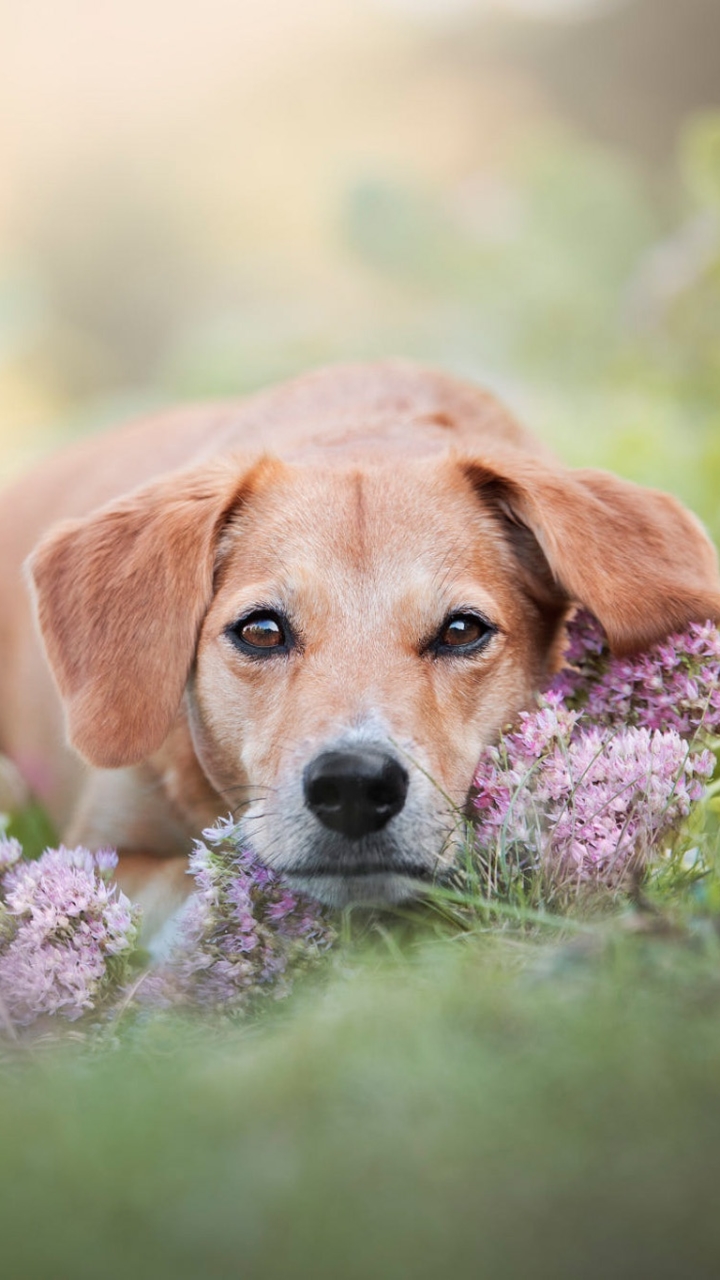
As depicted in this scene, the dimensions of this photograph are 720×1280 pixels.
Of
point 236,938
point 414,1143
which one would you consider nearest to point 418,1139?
point 414,1143

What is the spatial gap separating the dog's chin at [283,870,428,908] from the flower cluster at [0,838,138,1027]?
39 cm

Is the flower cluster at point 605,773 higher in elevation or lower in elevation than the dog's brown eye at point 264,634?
lower

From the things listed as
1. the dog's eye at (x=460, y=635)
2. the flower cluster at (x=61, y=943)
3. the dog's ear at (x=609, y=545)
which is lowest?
the flower cluster at (x=61, y=943)

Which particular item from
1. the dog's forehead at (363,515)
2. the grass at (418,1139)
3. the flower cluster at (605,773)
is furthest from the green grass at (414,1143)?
the dog's forehead at (363,515)

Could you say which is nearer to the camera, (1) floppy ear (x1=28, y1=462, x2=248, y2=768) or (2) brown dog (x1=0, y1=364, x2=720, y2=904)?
(2) brown dog (x1=0, y1=364, x2=720, y2=904)

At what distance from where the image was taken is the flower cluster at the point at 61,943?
2.64 m

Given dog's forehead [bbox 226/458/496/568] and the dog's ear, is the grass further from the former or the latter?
dog's forehead [bbox 226/458/496/568]

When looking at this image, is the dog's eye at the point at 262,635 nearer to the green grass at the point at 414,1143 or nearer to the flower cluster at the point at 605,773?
the flower cluster at the point at 605,773

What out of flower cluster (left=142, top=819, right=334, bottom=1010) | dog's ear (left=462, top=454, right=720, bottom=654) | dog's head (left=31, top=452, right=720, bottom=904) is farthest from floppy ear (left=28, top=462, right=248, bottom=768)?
dog's ear (left=462, top=454, right=720, bottom=654)

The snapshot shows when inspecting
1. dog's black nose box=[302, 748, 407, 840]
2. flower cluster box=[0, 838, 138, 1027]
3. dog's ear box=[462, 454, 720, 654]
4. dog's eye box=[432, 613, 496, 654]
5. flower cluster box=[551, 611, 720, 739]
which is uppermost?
dog's ear box=[462, 454, 720, 654]

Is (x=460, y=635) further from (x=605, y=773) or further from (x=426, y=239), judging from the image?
(x=426, y=239)

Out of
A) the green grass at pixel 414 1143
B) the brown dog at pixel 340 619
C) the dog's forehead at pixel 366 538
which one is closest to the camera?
the green grass at pixel 414 1143

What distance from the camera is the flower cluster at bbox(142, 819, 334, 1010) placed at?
8.68 feet

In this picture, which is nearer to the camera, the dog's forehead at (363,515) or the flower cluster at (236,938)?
the flower cluster at (236,938)
